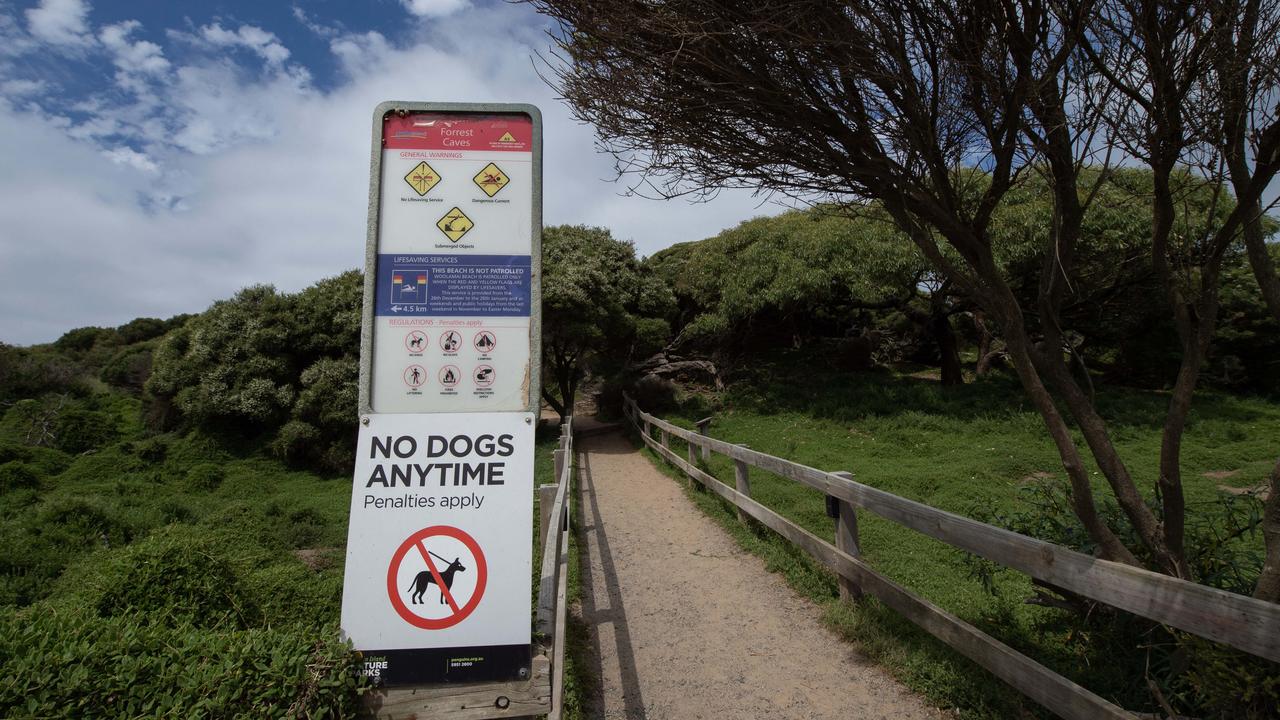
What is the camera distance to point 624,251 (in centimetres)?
1930

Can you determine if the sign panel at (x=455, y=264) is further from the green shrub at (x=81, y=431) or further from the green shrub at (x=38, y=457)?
the green shrub at (x=81, y=431)

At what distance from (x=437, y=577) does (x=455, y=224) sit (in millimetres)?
1340

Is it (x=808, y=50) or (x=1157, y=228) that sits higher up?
(x=808, y=50)

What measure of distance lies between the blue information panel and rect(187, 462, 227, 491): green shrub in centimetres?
1257

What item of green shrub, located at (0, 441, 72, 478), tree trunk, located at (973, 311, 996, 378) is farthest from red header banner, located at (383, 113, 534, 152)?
tree trunk, located at (973, 311, 996, 378)

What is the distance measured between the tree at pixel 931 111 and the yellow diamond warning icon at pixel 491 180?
36.5 inches

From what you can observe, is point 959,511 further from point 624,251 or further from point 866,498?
point 624,251

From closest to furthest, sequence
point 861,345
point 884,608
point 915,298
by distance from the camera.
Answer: point 884,608, point 915,298, point 861,345

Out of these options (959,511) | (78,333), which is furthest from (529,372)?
(78,333)

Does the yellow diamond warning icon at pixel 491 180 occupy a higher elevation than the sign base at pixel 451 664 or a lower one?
higher

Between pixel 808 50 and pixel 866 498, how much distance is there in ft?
7.86

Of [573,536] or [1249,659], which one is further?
[573,536]

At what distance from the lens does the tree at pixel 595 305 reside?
Result: 16.4 metres

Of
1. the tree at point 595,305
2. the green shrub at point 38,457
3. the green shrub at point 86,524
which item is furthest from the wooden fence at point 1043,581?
the green shrub at point 38,457
